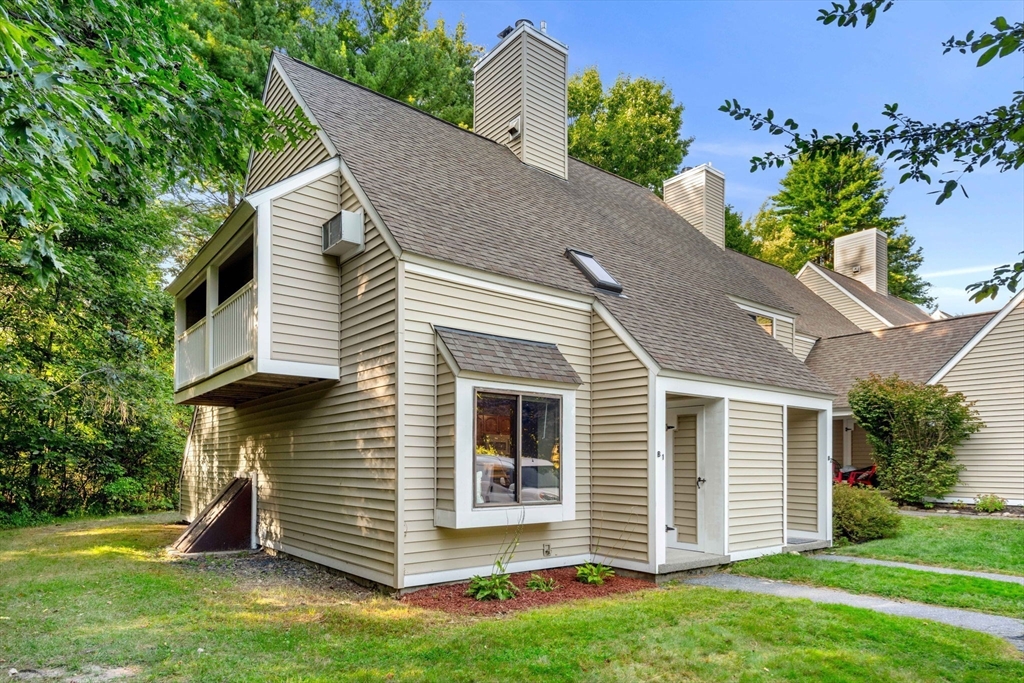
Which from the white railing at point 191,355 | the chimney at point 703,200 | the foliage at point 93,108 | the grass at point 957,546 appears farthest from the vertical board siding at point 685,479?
the chimney at point 703,200

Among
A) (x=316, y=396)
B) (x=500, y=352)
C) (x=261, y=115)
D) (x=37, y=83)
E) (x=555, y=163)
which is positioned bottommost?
(x=316, y=396)

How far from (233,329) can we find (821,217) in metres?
35.7

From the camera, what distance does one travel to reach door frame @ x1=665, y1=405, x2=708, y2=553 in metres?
9.53

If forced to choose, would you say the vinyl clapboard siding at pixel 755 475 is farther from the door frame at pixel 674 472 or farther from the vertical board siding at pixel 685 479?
the vertical board siding at pixel 685 479

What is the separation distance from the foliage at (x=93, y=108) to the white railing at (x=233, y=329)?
1.73 metres

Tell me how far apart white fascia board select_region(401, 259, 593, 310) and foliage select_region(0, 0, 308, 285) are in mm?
2105

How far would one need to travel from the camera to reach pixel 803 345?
813 inches

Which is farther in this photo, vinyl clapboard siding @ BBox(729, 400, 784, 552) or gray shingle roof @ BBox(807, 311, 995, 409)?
gray shingle roof @ BBox(807, 311, 995, 409)

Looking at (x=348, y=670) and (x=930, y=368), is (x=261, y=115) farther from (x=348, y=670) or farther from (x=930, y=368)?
(x=930, y=368)

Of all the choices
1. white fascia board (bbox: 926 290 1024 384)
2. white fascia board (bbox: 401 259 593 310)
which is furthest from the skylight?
Answer: white fascia board (bbox: 926 290 1024 384)

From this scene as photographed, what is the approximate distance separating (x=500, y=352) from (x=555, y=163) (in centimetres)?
700

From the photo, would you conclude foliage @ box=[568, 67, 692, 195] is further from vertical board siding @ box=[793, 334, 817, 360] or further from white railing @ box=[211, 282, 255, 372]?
white railing @ box=[211, 282, 255, 372]

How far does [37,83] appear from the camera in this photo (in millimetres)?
3727

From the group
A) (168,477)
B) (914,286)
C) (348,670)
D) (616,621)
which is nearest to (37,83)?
(348,670)
